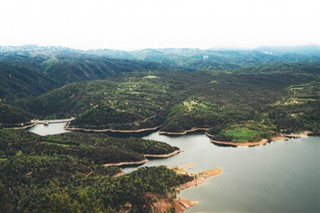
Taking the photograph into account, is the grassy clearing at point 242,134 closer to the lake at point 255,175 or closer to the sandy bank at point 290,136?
the lake at point 255,175

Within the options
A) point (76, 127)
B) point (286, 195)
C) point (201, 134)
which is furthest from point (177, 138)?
point (286, 195)

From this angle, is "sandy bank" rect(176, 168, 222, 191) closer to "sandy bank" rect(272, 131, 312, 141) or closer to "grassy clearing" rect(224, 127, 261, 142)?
"grassy clearing" rect(224, 127, 261, 142)

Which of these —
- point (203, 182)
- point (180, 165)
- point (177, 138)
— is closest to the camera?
point (203, 182)

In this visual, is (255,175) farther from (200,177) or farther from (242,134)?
(242,134)

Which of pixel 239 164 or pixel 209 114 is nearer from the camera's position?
pixel 239 164

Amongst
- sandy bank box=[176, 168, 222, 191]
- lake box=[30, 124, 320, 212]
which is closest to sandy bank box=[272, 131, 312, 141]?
lake box=[30, 124, 320, 212]

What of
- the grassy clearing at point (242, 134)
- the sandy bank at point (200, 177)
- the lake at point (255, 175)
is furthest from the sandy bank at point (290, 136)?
the sandy bank at point (200, 177)

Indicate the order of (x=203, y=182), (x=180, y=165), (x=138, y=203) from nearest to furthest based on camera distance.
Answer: (x=138, y=203) < (x=203, y=182) < (x=180, y=165)

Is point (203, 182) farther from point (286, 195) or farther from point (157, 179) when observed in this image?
point (286, 195)
